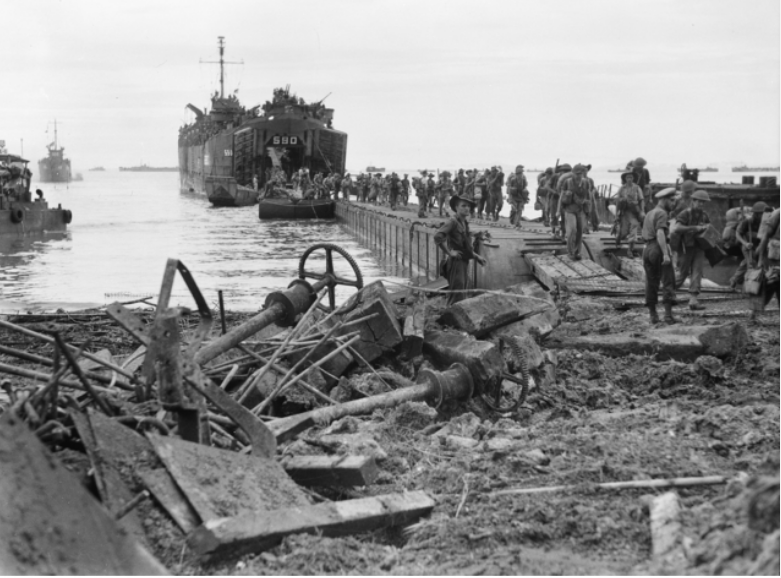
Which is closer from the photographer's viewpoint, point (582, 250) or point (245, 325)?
point (245, 325)

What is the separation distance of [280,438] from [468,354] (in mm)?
2265

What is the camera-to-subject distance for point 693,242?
11141 millimetres

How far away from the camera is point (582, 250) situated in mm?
15797

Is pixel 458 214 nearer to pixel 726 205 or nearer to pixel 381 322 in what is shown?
pixel 381 322

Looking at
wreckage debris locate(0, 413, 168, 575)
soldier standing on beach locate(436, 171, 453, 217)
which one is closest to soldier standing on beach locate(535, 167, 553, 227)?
soldier standing on beach locate(436, 171, 453, 217)

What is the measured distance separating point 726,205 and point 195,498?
2406cm

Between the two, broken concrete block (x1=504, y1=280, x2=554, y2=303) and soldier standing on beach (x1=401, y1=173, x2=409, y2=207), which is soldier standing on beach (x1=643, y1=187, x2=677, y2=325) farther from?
soldier standing on beach (x1=401, y1=173, x2=409, y2=207)

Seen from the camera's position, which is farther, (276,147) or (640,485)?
(276,147)

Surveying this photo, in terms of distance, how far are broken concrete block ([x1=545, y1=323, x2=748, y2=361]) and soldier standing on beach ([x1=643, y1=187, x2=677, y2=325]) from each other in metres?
0.82

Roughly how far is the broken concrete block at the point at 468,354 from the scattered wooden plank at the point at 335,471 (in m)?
2.34

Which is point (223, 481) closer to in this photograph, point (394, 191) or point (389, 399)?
point (389, 399)

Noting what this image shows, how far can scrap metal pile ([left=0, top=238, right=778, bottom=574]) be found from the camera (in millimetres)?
4160

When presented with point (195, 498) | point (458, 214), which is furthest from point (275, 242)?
point (195, 498)

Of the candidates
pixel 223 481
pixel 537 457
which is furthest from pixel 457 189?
pixel 223 481
